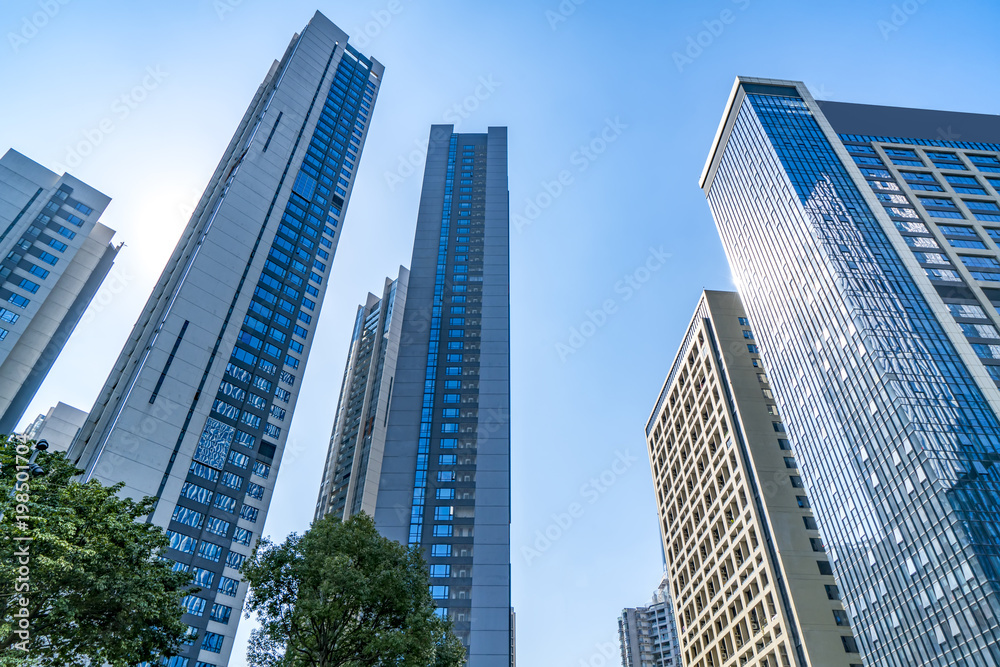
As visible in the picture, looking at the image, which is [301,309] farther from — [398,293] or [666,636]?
[666,636]

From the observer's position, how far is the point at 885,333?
5619 centimetres

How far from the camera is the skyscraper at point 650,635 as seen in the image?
16162 centimetres

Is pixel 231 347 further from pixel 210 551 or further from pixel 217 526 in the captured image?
pixel 210 551

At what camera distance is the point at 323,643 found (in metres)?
20.3

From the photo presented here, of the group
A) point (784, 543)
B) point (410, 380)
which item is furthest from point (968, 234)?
point (410, 380)

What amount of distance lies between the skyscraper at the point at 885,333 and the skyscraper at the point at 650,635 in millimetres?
118996

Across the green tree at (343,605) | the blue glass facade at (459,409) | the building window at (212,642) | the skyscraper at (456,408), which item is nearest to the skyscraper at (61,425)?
the skyscraper at (456,408)

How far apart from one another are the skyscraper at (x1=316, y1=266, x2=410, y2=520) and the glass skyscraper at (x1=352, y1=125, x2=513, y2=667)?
7.00 feet

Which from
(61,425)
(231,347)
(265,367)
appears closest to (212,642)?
(265,367)

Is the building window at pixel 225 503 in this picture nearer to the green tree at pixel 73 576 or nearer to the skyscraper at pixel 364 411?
the skyscraper at pixel 364 411

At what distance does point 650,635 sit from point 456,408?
123272mm

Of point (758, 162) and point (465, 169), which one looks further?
point (465, 169)

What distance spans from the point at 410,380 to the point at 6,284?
5310 centimetres

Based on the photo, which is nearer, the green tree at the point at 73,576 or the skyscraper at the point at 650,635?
the green tree at the point at 73,576
